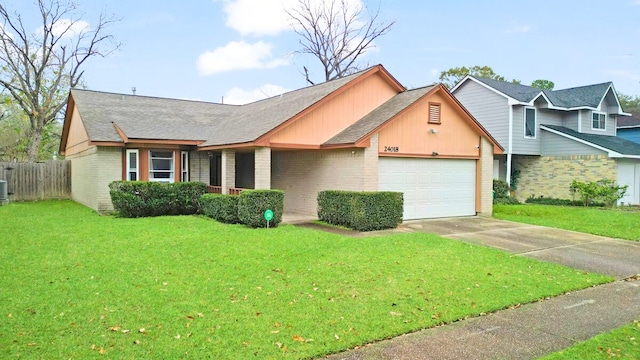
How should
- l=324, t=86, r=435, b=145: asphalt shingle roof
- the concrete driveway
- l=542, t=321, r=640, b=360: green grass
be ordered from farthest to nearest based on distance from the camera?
l=324, t=86, r=435, b=145: asphalt shingle roof, the concrete driveway, l=542, t=321, r=640, b=360: green grass

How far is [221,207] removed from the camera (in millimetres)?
13672

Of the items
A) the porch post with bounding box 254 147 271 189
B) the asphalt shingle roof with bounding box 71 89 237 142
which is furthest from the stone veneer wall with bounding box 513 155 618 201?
the porch post with bounding box 254 147 271 189

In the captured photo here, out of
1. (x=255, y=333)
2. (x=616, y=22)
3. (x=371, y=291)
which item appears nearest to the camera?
(x=255, y=333)

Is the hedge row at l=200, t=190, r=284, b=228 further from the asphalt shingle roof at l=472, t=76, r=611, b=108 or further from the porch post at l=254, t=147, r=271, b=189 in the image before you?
the asphalt shingle roof at l=472, t=76, r=611, b=108

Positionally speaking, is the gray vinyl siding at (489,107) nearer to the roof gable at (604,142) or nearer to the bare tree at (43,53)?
the roof gable at (604,142)

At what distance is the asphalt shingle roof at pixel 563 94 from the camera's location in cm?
2344

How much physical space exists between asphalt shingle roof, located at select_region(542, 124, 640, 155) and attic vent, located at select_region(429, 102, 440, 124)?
11.4 m

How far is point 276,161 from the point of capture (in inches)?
723

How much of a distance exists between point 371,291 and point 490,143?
1193 cm

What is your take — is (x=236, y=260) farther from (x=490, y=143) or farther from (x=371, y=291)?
(x=490, y=143)

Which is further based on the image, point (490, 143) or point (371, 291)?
point (490, 143)

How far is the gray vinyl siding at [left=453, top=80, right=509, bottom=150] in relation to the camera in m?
23.2

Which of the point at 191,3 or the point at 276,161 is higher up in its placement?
the point at 191,3

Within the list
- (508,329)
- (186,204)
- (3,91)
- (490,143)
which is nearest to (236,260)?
(508,329)
